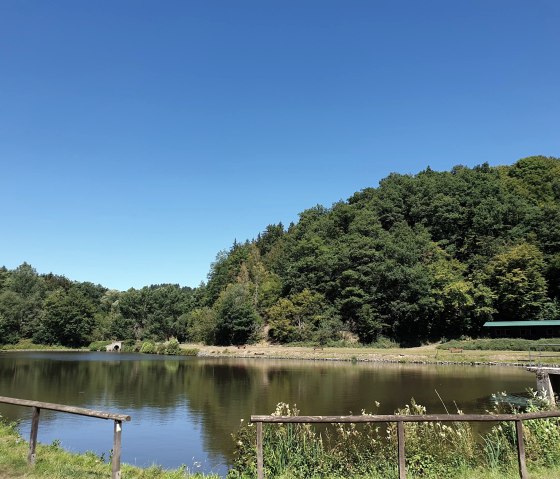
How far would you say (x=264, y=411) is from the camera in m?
20.6

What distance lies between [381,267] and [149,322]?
172 ft

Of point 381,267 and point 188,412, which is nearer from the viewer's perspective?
point 188,412

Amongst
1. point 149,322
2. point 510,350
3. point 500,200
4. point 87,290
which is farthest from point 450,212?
point 87,290

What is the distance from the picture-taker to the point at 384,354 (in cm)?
5625

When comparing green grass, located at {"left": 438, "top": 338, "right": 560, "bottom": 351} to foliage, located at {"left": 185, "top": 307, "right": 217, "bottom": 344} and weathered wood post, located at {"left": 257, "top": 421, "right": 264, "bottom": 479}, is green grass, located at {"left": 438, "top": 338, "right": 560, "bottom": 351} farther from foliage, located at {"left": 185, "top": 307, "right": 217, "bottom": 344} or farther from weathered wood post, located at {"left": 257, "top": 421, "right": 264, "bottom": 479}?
weathered wood post, located at {"left": 257, "top": 421, "right": 264, "bottom": 479}

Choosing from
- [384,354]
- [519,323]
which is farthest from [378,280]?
[519,323]

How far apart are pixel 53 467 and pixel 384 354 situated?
172 feet

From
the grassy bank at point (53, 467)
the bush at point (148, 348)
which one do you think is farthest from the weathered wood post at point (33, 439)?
the bush at point (148, 348)

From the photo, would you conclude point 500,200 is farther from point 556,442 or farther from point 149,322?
point 556,442

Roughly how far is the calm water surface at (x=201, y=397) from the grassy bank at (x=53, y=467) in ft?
13.3

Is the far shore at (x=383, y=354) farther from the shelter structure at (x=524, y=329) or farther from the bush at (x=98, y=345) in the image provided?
the bush at (x=98, y=345)

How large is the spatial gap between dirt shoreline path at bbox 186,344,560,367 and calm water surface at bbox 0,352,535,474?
4308 mm

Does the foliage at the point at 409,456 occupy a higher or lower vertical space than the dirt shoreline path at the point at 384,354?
higher

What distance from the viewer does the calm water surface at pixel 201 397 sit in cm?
1608
